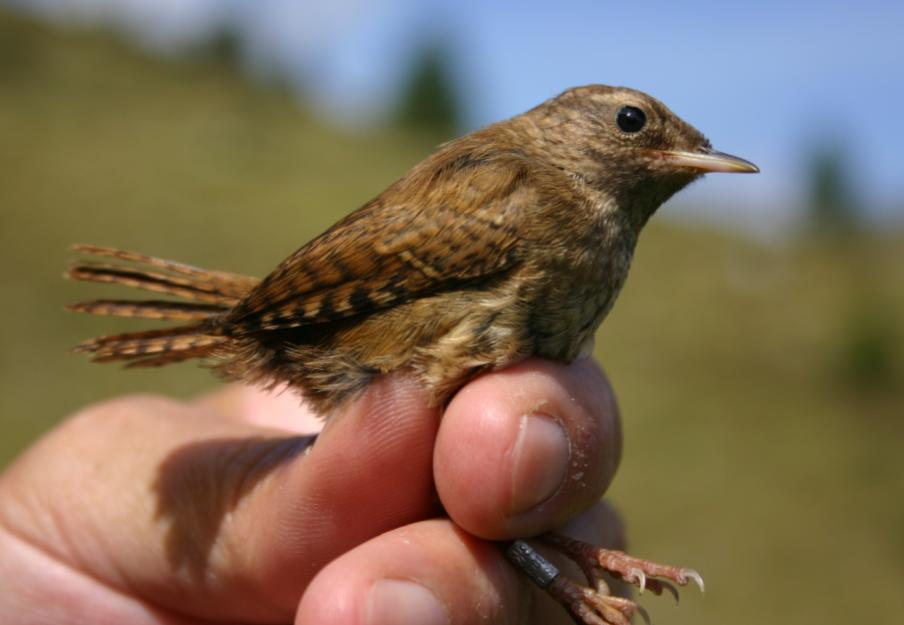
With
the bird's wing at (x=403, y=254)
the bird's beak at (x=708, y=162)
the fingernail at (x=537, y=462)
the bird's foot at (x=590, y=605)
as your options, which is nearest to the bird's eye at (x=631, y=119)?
the bird's beak at (x=708, y=162)

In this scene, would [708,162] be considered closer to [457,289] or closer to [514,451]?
[457,289]

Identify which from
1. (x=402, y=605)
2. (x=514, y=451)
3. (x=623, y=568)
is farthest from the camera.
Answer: (x=623, y=568)

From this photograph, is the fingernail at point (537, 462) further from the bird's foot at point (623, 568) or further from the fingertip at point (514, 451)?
the bird's foot at point (623, 568)

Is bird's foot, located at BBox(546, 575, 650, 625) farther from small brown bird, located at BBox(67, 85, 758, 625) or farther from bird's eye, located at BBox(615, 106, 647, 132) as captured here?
bird's eye, located at BBox(615, 106, 647, 132)

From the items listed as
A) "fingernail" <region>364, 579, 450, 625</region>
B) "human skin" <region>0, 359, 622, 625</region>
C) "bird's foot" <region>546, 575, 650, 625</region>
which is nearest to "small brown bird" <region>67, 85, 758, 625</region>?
"bird's foot" <region>546, 575, 650, 625</region>

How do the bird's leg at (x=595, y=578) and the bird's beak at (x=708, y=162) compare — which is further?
the bird's beak at (x=708, y=162)

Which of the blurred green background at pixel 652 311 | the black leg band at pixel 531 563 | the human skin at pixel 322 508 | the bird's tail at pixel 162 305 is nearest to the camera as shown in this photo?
the human skin at pixel 322 508

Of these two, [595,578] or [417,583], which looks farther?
[595,578]

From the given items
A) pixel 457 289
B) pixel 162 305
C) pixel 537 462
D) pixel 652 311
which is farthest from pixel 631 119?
pixel 652 311

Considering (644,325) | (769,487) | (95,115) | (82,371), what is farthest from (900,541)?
(95,115)
